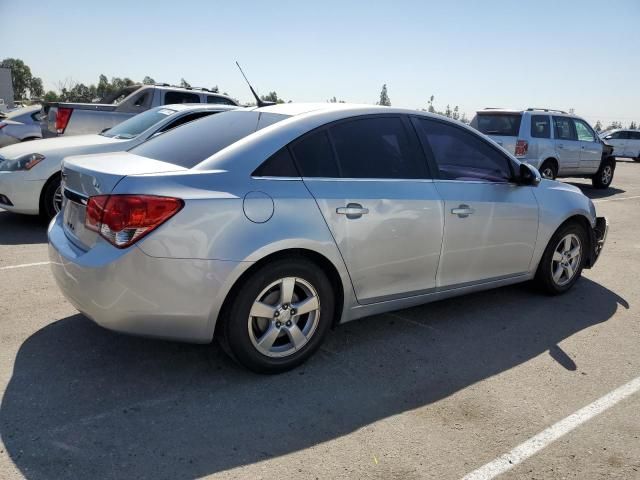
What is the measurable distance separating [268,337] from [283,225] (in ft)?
2.23

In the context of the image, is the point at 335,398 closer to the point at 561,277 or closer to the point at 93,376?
the point at 93,376

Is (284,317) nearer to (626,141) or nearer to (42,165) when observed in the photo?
(42,165)

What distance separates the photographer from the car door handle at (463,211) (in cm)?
393

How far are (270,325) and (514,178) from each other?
96.7 inches

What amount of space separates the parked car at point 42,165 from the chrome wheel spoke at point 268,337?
13.5ft

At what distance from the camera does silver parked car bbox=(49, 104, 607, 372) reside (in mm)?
2871

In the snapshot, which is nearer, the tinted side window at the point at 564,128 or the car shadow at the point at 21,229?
the car shadow at the point at 21,229

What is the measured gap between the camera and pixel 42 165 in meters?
6.43

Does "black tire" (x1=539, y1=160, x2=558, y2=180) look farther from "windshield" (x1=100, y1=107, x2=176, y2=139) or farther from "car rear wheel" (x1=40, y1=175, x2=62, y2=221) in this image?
"car rear wheel" (x1=40, y1=175, x2=62, y2=221)

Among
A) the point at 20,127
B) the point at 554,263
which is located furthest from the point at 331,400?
the point at 20,127

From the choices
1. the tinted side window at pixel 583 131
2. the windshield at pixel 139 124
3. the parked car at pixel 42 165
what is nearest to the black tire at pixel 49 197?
the parked car at pixel 42 165

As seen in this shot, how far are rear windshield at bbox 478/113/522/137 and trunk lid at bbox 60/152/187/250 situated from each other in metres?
9.76

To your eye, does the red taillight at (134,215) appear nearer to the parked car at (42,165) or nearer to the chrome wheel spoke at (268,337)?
the chrome wheel spoke at (268,337)

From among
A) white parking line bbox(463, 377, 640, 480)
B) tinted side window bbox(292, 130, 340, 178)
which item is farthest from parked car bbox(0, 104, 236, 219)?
white parking line bbox(463, 377, 640, 480)
